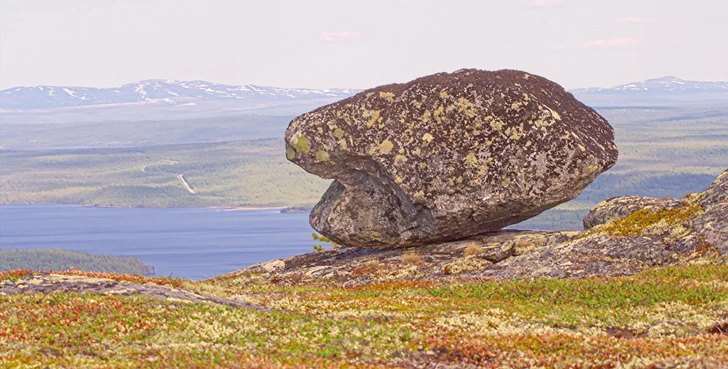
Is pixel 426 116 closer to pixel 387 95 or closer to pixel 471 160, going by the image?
pixel 387 95

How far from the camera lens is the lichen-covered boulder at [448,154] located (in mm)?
40781

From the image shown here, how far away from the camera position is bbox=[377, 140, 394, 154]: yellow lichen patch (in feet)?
139

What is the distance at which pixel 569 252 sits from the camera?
1362 inches

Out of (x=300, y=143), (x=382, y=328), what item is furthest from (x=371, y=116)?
(x=382, y=328)

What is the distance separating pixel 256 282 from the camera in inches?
1540

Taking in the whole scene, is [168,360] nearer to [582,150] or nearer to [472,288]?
[472,288]

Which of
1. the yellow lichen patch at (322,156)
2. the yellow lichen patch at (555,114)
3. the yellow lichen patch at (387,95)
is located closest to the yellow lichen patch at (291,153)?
the yellow lichen patch at (322,156)

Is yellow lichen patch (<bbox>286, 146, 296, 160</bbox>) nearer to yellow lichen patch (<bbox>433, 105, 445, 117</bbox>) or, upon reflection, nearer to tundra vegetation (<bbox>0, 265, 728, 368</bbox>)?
yellow lichen patch (<bbox>433, 105, 445, 117</bbox>)

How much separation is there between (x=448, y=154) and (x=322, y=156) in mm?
Answer: 6426

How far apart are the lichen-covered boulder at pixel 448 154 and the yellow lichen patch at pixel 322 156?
0.16 feet

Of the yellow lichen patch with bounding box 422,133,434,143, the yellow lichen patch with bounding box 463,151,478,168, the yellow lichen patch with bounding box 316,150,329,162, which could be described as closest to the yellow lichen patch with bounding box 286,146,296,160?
the yellow lichen patch with bounding box 316,150,329,162

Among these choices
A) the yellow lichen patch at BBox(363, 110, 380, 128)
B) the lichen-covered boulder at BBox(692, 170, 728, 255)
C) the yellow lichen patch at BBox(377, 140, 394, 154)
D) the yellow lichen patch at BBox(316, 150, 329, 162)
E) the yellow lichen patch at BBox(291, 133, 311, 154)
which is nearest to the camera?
the lichen-covered boulder at BBox(692, 170, 728, 255)

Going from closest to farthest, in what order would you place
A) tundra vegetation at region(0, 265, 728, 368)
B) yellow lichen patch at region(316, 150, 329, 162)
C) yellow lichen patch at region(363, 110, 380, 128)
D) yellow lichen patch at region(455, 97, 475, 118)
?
tundra vegetation at region(0, 265, 728, 368)
yellow lichen patch at region(455, 97, 475, 118)
yellow lichen patch at region(363, 110, 380, 128)
yellow lichen patch at region(316, 150, 329, 162)

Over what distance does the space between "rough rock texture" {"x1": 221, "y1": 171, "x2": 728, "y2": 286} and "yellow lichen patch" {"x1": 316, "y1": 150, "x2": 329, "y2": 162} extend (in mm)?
5146
